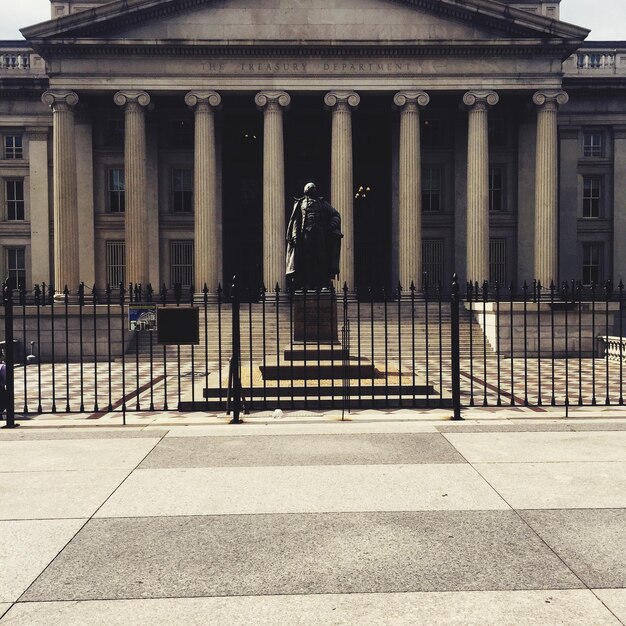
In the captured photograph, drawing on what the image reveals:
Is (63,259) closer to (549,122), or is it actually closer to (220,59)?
(220,59)

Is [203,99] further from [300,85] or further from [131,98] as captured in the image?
[300,85]

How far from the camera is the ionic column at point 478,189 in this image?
107 ft

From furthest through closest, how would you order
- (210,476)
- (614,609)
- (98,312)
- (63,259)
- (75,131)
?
1. (75,131)
2. (63,259)
3. (98,312)
4. (210,476)
5. (614,609)

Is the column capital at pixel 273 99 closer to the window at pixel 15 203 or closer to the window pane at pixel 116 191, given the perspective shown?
the window pane at pixel 116 191

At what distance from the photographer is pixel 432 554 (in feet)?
17.0

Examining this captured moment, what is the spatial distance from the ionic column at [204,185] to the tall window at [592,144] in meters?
20.9

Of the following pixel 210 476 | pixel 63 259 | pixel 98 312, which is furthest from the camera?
pixel 63 259

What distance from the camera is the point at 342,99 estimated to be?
32.6m

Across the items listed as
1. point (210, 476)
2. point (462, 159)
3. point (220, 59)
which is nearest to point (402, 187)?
point (462, 159)

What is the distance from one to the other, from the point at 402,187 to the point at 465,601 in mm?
29627

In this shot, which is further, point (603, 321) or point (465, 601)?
point (603, 321)

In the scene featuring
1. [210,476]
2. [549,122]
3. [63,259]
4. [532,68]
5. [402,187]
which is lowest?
[210,476]

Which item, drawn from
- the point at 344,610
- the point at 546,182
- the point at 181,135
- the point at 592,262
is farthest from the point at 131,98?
the point at 344,610

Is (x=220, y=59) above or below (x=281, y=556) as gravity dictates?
above
